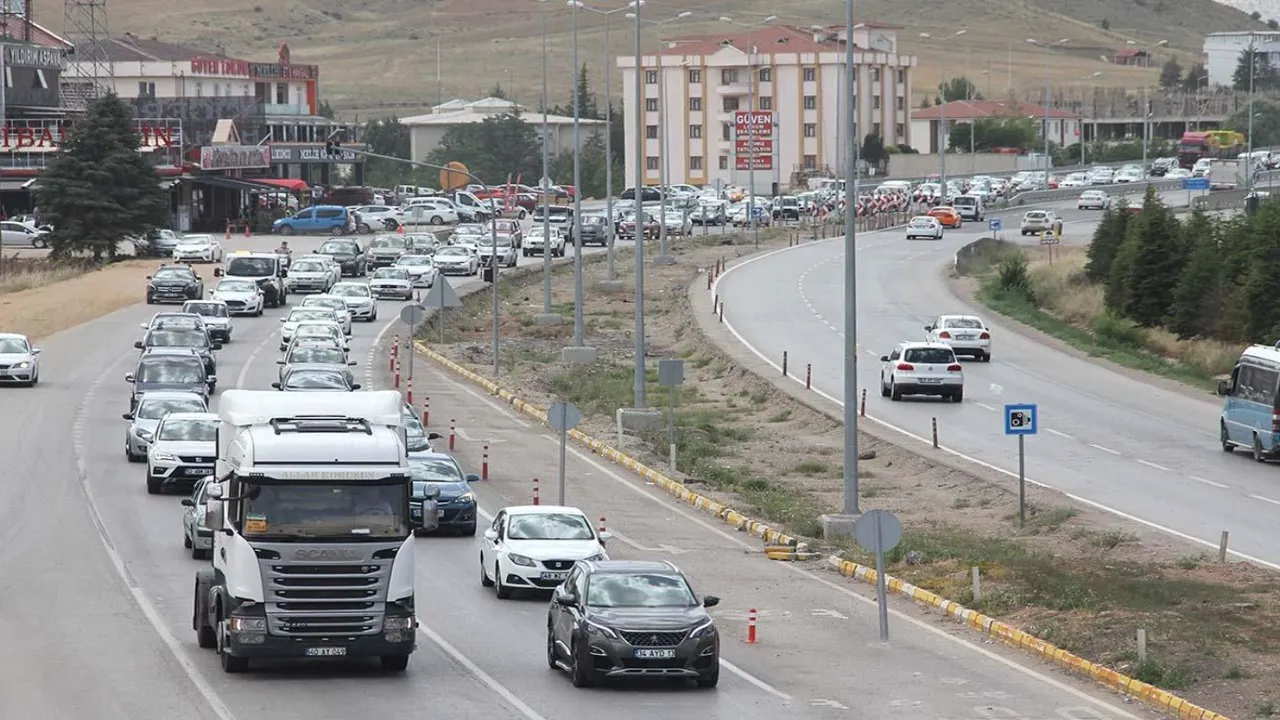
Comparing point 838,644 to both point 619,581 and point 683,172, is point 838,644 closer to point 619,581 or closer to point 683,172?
point 619,581

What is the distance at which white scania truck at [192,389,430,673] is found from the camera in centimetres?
2055

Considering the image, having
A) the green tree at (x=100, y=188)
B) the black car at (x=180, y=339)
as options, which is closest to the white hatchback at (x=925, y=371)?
the black car at (x=180, y=339)

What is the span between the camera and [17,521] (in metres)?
33.3

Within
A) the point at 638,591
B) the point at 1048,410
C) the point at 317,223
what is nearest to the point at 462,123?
the point at 317,223

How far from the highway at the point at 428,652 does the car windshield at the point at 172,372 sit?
303 inches

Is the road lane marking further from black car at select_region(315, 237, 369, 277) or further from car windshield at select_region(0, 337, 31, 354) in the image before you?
black car at select_region(315, 237, 369, 277)

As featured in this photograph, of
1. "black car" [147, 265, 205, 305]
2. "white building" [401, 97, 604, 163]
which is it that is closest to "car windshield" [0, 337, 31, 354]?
"black car" [147, 265, 205, 305]

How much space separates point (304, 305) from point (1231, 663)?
44.1 meters

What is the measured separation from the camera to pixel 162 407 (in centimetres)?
4000

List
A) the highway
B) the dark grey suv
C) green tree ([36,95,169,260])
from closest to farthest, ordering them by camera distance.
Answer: the highway, the dark grey suv, green tree ([36,95,169,260])

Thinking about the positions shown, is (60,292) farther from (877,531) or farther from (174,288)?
(877,531)

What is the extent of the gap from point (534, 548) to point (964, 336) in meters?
35.1

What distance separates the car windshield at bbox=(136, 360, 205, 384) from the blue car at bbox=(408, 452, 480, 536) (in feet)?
45.5

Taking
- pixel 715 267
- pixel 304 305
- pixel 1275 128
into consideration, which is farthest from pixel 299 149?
pixel 1275 128
